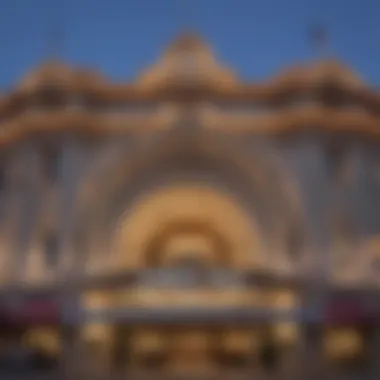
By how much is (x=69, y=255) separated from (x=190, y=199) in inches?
254

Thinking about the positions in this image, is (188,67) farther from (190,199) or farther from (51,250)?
(51,250)

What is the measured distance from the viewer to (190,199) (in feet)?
113

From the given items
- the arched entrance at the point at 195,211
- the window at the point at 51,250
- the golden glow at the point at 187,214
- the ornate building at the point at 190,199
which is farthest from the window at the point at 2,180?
the golden glow at the point at 187,214

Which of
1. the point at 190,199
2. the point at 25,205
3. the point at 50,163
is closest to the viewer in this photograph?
the point at 25,205

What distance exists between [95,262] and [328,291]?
996cm

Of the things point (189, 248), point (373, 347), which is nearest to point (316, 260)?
point (373, 347)

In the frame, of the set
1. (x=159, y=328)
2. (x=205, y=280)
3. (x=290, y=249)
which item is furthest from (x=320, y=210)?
(x=159, y=328)

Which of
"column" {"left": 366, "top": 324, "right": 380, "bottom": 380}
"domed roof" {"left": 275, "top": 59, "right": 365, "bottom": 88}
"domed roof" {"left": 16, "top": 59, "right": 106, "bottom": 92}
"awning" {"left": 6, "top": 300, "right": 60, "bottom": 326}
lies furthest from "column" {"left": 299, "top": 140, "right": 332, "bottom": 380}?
"domed roof" {"left": 16, "top": 59, "right": 106, "bottom": 92}

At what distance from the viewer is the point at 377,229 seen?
33.1 meters

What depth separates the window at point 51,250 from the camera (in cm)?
3203

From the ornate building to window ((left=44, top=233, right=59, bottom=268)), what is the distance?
62 mm

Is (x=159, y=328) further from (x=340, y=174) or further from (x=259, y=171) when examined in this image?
(x=340, y=174)

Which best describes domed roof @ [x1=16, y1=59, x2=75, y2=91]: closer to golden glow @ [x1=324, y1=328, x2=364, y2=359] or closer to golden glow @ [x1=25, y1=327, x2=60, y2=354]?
golden glow @ [x1=25, y1=327, x2=60, y2=354]

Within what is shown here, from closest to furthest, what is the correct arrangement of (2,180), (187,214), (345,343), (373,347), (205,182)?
(373,347)
(345,343)
(205,182)
(2,180)
(187,214)
